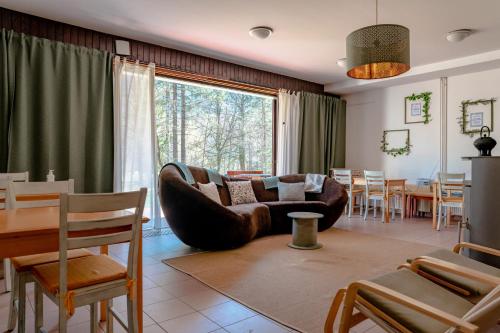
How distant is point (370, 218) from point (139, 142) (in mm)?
4059

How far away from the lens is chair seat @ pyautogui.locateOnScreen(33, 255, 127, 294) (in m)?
1.51

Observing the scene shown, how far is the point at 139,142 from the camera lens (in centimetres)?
450

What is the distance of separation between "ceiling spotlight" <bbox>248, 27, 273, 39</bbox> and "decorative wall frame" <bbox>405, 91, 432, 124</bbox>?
11.6ft

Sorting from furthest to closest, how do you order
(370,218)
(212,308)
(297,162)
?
(297,162) < (370,218) < (212,308)

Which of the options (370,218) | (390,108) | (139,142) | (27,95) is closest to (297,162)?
(370,218)

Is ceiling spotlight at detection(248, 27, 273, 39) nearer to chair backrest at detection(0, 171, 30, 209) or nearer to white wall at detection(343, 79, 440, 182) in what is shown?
chair backrest at detection(0, 171, 30, 209)

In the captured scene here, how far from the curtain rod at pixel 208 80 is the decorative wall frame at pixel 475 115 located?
321cm

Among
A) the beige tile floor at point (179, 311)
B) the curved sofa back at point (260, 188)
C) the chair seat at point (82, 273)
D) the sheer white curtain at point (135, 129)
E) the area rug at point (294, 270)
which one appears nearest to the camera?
the chair seat at point (82, 273)

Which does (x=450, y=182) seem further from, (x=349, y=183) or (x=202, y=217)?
(x=202, y=217)

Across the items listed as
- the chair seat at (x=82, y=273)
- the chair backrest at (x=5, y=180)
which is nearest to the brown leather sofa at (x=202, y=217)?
the chair backrest at (x=5, y=180)

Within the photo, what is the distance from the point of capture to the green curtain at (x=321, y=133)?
6645 millimetres

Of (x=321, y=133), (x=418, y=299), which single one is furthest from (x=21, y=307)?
(x=321, y=133)

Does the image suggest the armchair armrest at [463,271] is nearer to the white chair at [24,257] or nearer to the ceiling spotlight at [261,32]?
the white chair at [24,257]

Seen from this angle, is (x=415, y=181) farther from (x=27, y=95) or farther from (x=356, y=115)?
(x=27, y=95)
